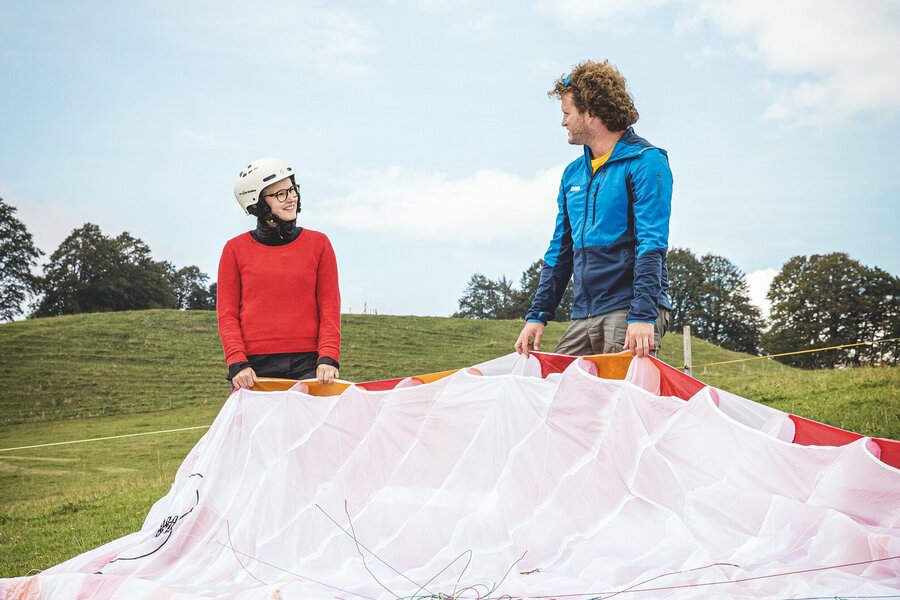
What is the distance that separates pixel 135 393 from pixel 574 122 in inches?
809

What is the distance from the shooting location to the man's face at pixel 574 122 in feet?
12.4

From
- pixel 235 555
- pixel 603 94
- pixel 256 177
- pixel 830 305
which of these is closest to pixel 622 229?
pixel 603 94

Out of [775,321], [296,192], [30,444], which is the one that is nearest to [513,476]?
[296,192]

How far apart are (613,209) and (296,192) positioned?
6.18 feet

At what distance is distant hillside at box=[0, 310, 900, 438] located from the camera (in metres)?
11.9

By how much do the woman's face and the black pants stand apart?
81 centimetres

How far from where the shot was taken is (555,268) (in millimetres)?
4137

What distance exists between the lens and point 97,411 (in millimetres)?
19875

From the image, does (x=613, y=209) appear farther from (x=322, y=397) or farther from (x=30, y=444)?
(x=30, y=444)

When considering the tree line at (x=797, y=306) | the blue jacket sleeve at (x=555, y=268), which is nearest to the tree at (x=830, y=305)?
the tree line at (x=797, y=306)

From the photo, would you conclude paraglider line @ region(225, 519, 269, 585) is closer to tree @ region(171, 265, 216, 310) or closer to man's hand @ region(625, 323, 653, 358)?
man's hand @ region(625, 323, 653, 358)

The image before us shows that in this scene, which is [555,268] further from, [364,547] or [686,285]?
[686,285]

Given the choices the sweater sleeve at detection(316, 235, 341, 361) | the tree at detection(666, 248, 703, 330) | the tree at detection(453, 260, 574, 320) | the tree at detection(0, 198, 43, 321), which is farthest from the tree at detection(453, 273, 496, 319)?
the sweater sleeve at detection(316, 235, 341, 361)

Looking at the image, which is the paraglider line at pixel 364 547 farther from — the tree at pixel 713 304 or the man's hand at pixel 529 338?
the tree at pixel 713 304
